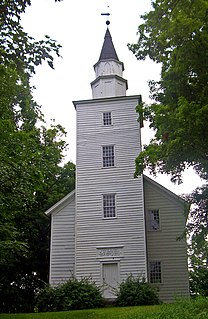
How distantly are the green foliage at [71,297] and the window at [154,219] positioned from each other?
5.20m

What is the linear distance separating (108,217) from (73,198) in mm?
2865

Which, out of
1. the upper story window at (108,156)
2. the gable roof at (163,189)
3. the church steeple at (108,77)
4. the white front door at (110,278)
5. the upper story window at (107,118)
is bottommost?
the white front door at (110,278)

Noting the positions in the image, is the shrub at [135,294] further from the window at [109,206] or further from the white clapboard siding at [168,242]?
the window at [109,206]

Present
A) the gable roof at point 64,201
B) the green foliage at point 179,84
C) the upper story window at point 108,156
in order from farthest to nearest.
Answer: the gable roof at point 64,201 → the upper story window at point 108,156 → the green foliage at point 179,84

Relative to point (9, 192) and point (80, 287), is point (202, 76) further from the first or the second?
point (80, 287)

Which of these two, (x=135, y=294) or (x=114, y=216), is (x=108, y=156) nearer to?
(x=114, y=216)

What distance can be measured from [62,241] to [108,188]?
407cm

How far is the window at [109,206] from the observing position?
923 inches

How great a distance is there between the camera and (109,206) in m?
23.6

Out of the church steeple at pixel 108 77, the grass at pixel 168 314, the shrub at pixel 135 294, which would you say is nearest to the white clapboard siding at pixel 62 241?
the shrub at pixel 135 294

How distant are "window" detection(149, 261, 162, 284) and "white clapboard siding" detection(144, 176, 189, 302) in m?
0.23

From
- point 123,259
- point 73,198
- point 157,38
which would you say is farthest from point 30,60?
point 73,198

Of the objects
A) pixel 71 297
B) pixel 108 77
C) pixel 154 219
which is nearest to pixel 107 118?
pixel 108 77

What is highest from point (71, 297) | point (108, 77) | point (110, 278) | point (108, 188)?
point (108, 77)
